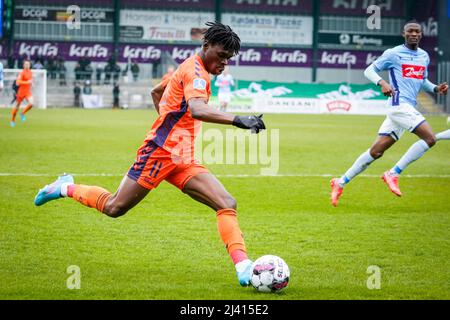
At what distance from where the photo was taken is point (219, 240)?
8.48 metres

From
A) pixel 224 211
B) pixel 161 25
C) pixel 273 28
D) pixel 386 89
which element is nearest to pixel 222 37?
pixel 224 211

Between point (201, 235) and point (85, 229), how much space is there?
135cm

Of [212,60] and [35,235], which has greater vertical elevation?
[212,60]

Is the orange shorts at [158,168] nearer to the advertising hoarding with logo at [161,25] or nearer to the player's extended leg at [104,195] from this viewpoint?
the player's extended leg at [104,195]

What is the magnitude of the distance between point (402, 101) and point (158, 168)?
6.42 m

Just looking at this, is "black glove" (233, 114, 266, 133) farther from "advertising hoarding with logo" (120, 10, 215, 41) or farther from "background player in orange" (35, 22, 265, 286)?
"advertising hoarding with logo" (120, 10, 215, 41)

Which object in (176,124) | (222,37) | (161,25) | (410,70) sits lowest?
(176,124)

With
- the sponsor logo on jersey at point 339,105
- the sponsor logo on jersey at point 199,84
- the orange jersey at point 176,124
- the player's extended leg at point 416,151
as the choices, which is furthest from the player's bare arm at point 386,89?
the sponsor logo on jersey at point 339,105

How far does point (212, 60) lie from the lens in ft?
21.0

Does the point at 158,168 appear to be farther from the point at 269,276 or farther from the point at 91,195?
the point at 269,276

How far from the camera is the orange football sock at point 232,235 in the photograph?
6387 millimetres

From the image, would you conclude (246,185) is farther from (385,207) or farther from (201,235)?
(201,235)
